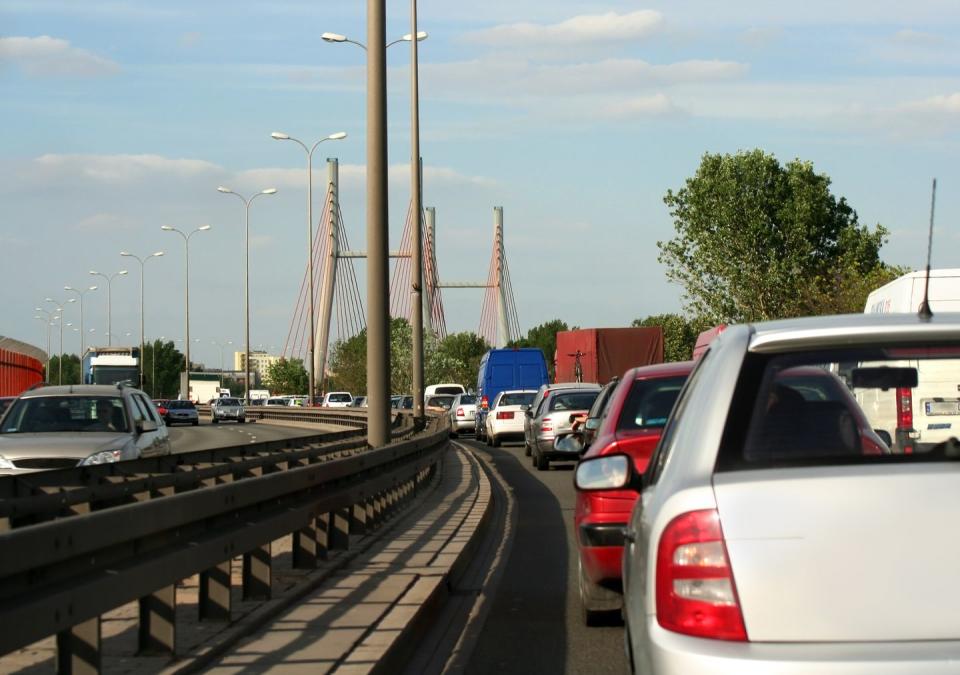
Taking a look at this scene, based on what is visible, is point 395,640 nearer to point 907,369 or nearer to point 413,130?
point 907,369

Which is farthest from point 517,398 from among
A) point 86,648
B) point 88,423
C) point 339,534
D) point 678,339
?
point 678,339

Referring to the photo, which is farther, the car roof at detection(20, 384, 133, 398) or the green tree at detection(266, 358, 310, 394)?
the green tree at detection(266, 358, 310, 394)

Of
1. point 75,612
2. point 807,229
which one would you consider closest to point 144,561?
point 75,612

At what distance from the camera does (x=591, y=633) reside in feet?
30.0

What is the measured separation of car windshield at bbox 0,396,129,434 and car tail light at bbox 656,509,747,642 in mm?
13214

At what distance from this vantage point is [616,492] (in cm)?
954

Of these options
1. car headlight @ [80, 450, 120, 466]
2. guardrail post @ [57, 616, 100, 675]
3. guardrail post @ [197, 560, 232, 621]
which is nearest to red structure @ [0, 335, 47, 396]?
car headlight @ [80, 450, 120, 466]

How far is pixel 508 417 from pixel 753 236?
4567 cm

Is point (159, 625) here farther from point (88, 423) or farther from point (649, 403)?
point (88, 423)

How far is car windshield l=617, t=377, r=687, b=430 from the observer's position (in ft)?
34.1

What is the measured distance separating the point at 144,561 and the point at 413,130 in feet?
99.3

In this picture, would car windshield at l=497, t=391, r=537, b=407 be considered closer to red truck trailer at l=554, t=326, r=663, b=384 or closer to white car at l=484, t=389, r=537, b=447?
white car at l=484, t=389, r=537, b=447

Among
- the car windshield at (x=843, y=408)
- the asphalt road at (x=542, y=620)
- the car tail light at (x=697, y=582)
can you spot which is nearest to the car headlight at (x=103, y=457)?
the asphalt road at (x=542, y=620)

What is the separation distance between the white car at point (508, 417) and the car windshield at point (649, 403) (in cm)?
2938
